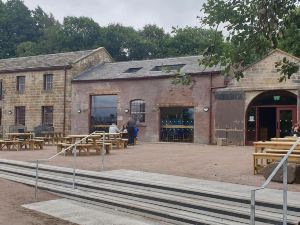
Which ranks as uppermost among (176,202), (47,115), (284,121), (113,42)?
(113,42)

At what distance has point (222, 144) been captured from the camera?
2245 centimetres

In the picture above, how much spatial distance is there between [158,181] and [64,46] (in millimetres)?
46583

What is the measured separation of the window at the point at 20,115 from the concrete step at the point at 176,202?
850 inches

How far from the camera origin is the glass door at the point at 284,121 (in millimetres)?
21297

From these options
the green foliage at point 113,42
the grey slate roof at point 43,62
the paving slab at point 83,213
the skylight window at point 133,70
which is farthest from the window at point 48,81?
the paving slab at point 83,213

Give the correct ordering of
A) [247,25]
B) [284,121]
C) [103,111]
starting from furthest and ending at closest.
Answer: [103,111]
[284,121]
[247,25]

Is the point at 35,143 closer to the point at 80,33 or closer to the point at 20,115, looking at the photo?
the point at 20,115

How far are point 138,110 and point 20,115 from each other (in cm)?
1069

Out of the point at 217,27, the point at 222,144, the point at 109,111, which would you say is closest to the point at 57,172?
the point at 217,27

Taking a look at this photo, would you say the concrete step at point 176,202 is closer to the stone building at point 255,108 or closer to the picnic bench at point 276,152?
the picnic bench at point 276,152

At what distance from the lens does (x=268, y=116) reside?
878 inches

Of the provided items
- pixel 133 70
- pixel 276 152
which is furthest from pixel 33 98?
pixel 276 152

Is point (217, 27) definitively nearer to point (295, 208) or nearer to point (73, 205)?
point (295, 208)

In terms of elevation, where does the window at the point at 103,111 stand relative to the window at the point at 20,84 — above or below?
below
